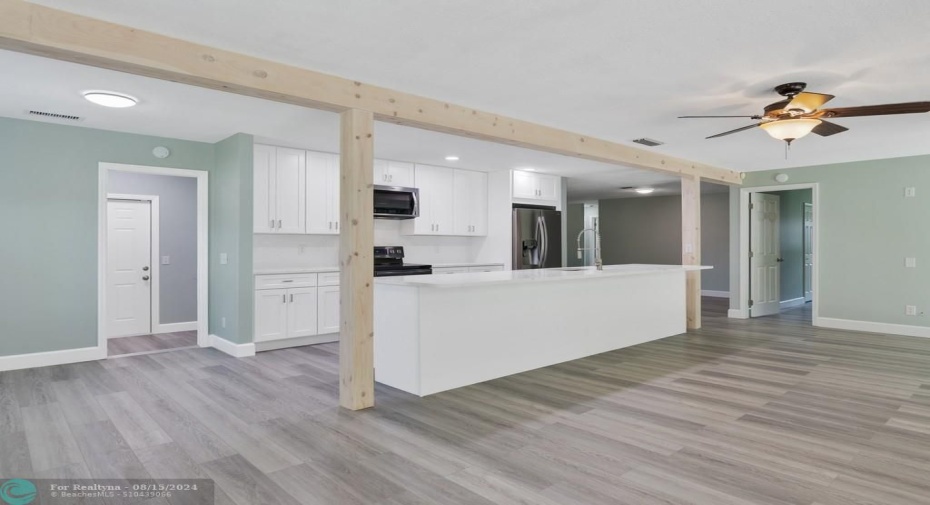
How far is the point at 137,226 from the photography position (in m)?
6.53

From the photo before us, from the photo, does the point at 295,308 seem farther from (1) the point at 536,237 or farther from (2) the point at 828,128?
(2) the point at 828,128

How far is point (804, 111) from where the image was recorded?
12.0ft

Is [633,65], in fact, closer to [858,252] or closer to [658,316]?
[658,316]

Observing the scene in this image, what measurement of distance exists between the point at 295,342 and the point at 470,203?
3.20m

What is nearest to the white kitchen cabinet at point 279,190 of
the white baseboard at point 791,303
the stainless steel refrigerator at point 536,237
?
the stainless steel refrigerator at point 536,237

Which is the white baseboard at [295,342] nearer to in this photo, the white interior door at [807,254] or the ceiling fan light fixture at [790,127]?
the ceiling fan light fixture at [790,127]

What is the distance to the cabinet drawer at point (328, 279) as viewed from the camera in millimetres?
5801

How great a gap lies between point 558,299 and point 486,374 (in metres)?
1.06

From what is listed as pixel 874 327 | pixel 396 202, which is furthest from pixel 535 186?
pixel 874 327

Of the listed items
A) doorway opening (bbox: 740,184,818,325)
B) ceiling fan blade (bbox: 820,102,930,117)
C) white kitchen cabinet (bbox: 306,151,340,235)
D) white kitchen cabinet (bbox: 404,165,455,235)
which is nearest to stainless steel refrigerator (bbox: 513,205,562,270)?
white kitchen cabinet (bbox: 404,165,455,235)

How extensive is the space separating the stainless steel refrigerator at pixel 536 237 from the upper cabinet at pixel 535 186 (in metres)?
0.18

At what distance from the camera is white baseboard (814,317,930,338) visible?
6242 millimetres

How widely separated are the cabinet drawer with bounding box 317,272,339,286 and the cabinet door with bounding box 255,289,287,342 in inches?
17.1

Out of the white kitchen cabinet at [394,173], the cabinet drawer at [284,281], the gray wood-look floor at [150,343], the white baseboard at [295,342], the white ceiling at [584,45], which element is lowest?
the gray wood-look floor at [150,343]
